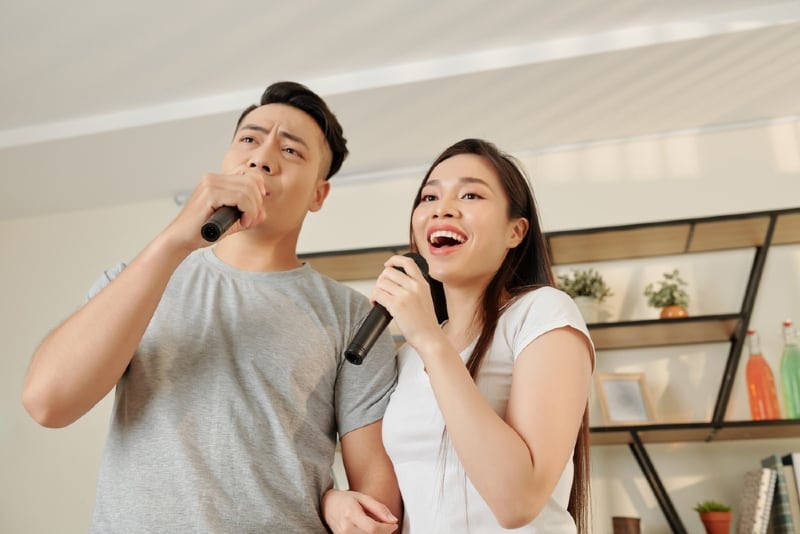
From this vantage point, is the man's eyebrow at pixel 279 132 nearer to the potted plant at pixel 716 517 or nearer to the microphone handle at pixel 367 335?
the microphone handle at pixel 367 335

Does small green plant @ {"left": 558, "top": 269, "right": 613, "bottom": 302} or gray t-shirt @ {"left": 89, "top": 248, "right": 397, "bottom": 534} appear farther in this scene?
small green plant @ {"left": 558, "top": 269, "right": 613, "bottom": 302}

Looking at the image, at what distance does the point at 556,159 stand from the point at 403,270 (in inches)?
84.3

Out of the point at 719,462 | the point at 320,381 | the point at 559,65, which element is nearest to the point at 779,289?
the point at 719,462

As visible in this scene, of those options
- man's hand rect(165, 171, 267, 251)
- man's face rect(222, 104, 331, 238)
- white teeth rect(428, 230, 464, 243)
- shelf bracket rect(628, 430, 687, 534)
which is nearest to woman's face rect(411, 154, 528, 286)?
white teeth rect(428, 230, 464, 243)

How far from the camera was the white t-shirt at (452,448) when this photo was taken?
1145 millimetres

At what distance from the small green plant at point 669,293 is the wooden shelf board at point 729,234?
14 centimetres

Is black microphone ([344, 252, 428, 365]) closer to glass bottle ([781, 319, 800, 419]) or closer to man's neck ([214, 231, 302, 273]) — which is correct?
man's neck ([214, 231, 302, 273])

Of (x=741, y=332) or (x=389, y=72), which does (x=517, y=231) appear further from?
(x=741, y=332)

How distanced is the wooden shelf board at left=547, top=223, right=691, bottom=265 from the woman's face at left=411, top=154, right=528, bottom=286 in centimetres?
142

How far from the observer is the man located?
1107 mm

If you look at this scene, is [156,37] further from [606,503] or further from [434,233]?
[606,503]

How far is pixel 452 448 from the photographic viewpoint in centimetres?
118

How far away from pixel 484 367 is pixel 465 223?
0.27 m

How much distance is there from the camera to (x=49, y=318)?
3666 mm
